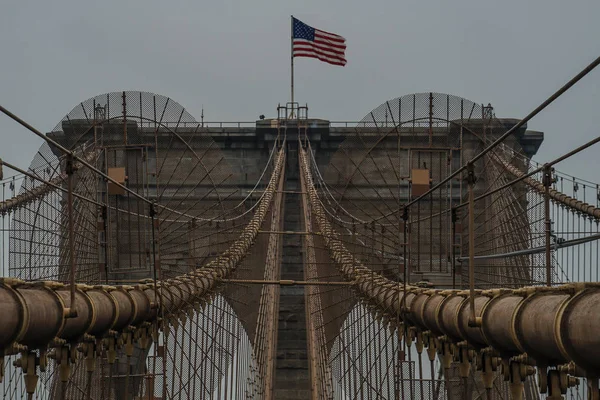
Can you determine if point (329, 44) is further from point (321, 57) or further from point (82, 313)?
point (82, 313)

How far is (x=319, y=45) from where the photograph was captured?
114 feet

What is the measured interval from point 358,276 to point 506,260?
35.7 feet

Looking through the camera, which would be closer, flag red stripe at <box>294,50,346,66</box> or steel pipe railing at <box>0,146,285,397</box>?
steel pipe railing at <box>0,146,285,397</box>

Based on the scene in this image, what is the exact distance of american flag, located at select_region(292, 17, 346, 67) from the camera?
112ft

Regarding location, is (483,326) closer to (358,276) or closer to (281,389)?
(358,276)

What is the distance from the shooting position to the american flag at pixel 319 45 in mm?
34062

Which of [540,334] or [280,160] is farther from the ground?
[280,160]

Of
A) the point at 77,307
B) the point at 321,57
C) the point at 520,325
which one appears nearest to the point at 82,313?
the point at 77,307

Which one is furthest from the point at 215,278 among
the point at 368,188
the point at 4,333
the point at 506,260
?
the point at 368,188

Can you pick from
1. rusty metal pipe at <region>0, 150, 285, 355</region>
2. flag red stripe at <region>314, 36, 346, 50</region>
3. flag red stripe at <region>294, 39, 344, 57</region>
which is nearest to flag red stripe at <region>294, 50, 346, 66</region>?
flag red stripe at <region>294, 39, 344, 57</region>

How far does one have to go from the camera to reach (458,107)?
28.1 meters

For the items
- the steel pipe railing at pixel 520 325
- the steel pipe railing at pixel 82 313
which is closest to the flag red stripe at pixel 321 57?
the steel pipe railing at pixel 82 313

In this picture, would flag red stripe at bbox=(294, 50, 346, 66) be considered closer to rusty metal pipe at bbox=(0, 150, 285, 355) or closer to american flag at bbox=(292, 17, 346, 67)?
american flag at bbox=(292, 17, 346, 67)

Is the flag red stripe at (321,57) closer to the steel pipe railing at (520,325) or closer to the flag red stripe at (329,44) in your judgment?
the flag red stripe at (329,44)
